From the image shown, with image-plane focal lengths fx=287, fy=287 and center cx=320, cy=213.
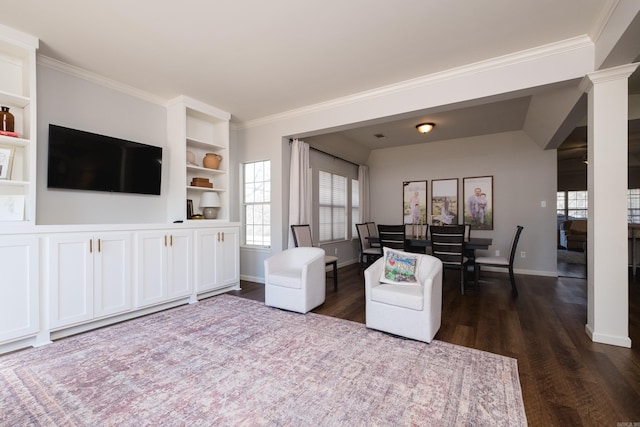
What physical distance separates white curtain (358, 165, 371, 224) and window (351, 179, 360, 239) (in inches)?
4.1

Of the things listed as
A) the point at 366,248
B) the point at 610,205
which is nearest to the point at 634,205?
the point at 366,248

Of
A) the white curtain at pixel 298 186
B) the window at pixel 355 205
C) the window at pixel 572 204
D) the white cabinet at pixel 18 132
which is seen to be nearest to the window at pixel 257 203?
the white curtain at pixel 298 186

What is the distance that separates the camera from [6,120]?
257cm

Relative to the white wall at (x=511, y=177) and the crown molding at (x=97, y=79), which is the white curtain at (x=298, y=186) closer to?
the crown molding at (x=97, y=79)

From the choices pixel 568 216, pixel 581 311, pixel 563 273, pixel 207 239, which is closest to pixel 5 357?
pixel 207 239

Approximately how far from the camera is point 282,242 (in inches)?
179

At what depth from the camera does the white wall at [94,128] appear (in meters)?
2.92

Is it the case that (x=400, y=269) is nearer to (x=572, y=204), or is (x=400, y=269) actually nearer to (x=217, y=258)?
(x=217, y=258)

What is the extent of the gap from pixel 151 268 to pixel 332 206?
364cm

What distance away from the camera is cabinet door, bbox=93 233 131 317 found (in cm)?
279

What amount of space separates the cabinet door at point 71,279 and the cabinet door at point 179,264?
78cm

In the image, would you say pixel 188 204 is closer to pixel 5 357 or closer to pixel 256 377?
pixel 5 357

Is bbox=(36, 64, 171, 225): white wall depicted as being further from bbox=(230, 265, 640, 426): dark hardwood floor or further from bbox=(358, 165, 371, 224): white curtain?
bbox=(358, 165, 371, 224): white curtain

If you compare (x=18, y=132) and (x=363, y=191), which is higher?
(x=18, y=132)
